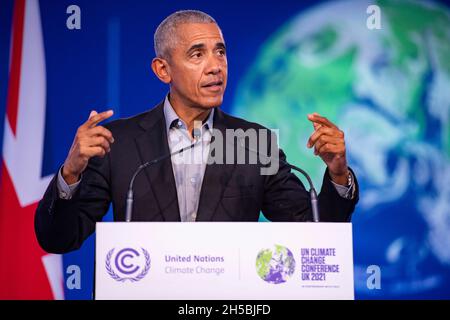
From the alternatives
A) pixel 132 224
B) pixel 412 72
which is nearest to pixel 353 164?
pixel 412 72

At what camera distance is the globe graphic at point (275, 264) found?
7.45 ft

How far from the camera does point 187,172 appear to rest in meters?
3.04

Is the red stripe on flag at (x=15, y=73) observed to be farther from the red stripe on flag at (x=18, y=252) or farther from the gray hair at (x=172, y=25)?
the gray hair at (x=172, y=25)

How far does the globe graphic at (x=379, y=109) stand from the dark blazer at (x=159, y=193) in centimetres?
99

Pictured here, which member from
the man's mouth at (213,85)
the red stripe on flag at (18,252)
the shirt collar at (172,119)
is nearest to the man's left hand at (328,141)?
the man's mouth at (213,85)

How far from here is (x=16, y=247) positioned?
395 centimetres

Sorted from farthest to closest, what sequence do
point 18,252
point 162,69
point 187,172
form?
point 18,252
point 162,69
point 187,172

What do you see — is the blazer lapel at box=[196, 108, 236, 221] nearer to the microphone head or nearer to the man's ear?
the microphone head

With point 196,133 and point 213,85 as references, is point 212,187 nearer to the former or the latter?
point 196,133

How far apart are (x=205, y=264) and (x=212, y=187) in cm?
71

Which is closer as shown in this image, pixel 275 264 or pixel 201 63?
pixel 275 264

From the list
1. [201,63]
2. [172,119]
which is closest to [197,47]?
[201,63]

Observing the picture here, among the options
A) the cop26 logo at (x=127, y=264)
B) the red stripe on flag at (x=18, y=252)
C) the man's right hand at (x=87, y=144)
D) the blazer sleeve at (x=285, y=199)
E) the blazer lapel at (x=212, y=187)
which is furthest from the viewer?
the red stripe on flag at (x=18, y=252)

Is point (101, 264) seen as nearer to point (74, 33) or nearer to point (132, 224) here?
point (132, 224)
